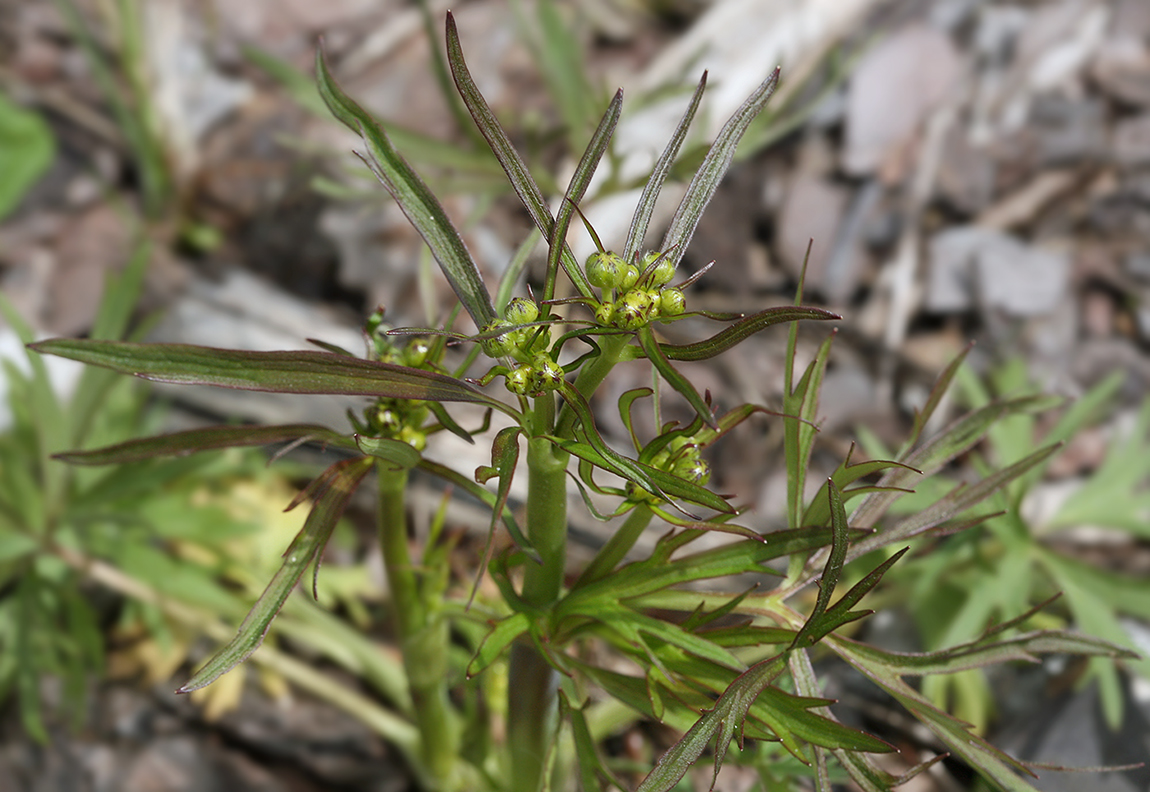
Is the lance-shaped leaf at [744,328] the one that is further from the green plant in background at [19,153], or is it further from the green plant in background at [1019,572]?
the green plant in background at [19,153]

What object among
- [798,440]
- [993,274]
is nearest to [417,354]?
[798,440]

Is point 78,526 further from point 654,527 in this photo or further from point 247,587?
point 654,527

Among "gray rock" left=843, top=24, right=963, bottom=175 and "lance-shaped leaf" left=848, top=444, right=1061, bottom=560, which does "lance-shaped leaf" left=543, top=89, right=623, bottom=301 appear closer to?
"lance-shaped leaf" left=848, top=444, right=1061, bottom=560

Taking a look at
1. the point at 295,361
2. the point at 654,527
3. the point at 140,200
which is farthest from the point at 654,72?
the point at 295,361

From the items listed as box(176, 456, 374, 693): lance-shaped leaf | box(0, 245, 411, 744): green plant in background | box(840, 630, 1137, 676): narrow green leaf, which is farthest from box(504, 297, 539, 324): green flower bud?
box(0, 245, 411, 744): green plant in background

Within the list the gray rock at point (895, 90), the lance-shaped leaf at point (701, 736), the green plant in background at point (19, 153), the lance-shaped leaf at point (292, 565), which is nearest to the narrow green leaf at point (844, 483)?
the lance-shaped leaf at point (701, 736)

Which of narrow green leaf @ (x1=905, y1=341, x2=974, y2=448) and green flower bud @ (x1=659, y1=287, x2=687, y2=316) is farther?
narrow green leaf @ (x1=905, y1=341, x2=974, y2=448)
